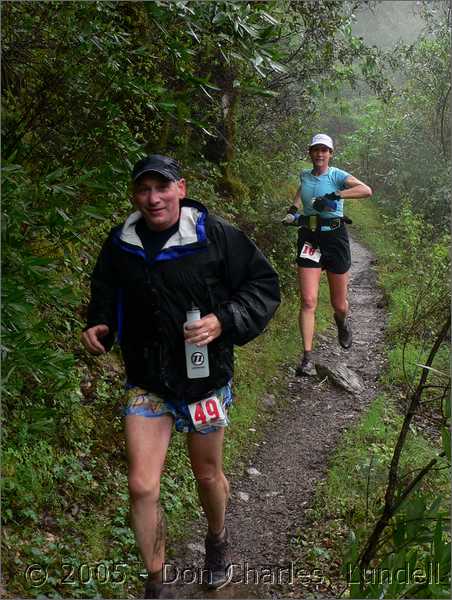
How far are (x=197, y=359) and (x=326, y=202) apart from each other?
476 cm

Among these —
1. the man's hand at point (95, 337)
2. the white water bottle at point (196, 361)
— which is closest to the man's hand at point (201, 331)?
the white water bottle at point (196, 361)

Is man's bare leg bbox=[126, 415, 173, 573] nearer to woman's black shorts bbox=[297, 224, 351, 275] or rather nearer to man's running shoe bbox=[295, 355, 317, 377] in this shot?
woman's black shorts bbox=[297, 224, 351, 275]

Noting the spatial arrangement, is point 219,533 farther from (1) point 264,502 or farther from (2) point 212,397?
(1) point 264,502

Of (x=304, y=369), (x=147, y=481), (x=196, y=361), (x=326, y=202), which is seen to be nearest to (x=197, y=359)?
(x=196, y=361)

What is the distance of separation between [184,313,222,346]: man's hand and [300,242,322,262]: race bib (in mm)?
4813

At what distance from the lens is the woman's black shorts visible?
8516 millimetres

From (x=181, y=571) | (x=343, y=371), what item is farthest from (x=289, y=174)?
(x=181, y=571)

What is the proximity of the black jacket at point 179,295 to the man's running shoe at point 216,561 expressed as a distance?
110 centimetres

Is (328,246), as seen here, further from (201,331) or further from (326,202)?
(201,331)

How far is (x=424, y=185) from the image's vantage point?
71.0 feet

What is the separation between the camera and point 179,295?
12.7 feet

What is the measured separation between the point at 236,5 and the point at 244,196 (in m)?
7.67

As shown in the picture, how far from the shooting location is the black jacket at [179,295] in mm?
3895

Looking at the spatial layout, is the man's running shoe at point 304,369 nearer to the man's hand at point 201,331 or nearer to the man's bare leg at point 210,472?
the man's bare leg at point 210,472
